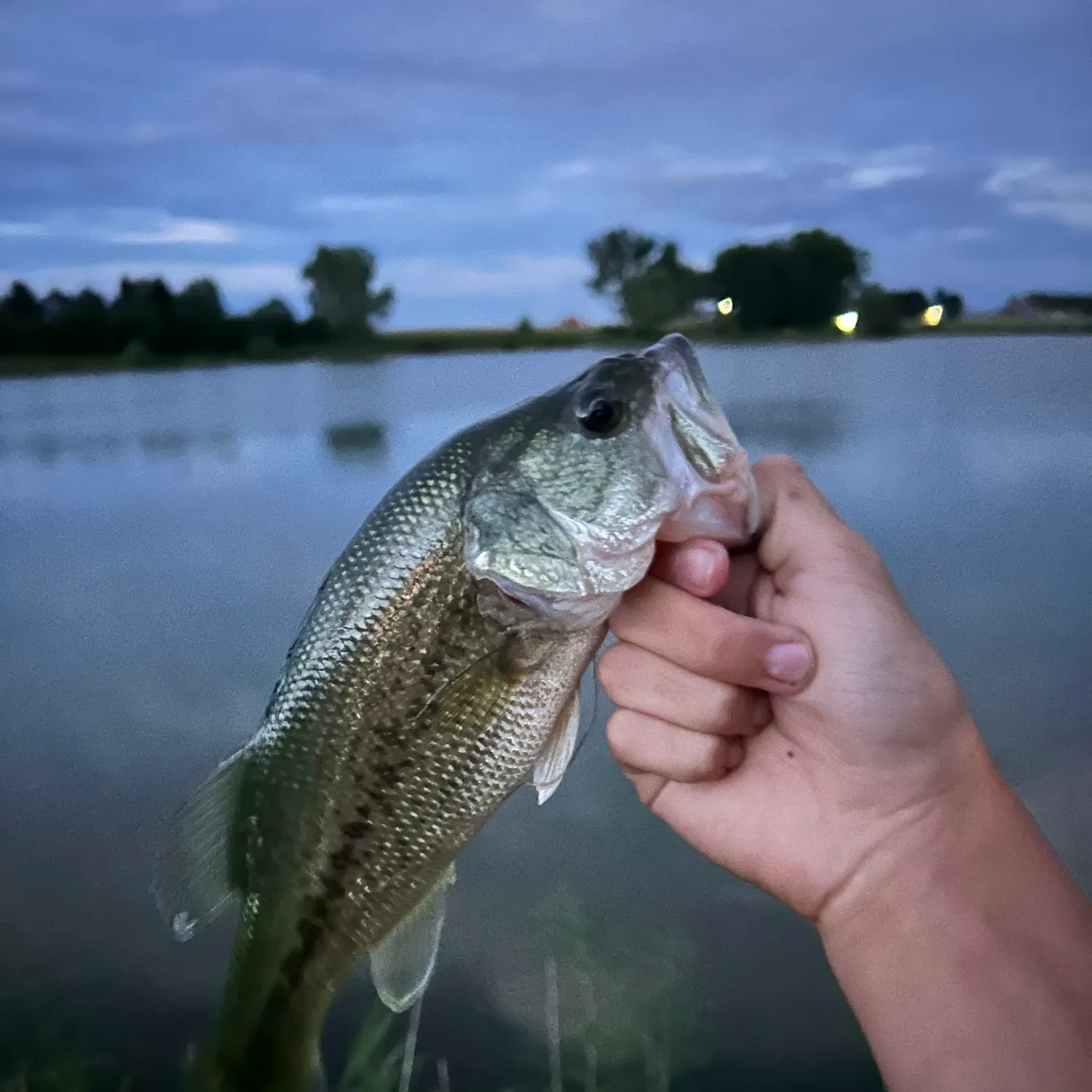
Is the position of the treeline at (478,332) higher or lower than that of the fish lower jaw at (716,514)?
higher

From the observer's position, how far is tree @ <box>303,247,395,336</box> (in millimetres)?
2453

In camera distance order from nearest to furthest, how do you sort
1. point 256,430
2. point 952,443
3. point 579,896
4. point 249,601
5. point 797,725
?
point 797,725
point 579,896
point 249,601
point 952,443
point 256,430

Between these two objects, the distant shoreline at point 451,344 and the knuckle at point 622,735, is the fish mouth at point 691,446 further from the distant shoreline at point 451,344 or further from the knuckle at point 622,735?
the distant shoreline at point 451,344

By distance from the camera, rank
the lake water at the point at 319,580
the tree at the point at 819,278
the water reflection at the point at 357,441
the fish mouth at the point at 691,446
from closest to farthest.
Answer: the fish mouth at the point at 691,446 < the lake water at the point at 319,580 < the tree at the point at 819,278 < the water reflection at the point at 357,441

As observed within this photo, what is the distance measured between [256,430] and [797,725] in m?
2.82

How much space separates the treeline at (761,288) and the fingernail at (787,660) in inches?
64.7

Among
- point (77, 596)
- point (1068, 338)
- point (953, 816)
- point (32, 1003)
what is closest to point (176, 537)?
point (77, 596)

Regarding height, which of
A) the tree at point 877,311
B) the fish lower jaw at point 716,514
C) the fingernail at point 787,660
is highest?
the tree at point 877,311

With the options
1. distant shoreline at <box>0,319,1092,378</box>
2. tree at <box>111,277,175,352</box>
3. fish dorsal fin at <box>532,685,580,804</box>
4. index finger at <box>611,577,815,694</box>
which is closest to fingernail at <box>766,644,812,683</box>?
index finger at <box>611,577,815,694</box>

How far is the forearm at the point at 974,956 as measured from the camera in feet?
3.01

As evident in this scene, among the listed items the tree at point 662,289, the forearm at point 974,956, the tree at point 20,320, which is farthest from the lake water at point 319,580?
the forearm at point 974,956

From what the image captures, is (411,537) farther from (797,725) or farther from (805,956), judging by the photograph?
(805,956)

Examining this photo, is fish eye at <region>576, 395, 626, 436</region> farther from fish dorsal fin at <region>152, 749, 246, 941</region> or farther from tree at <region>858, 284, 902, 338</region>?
tree at <region>858, 284, 902, 338</region>

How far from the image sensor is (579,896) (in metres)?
2.58
